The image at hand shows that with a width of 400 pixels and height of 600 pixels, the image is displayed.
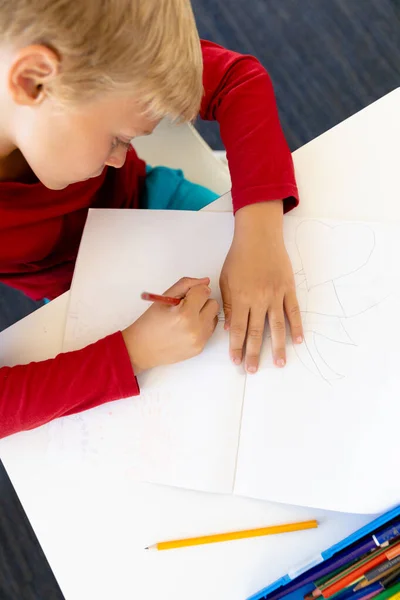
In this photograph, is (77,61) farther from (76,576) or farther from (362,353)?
(76,576)

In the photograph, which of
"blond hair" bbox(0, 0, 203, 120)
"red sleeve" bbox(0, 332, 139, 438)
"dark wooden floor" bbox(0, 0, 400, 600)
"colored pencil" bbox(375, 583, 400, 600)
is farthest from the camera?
"dark wooden floor" bbox(0, 0, 400, 600)

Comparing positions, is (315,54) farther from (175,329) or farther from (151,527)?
(151,527)

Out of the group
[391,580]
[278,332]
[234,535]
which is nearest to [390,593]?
[391,580]

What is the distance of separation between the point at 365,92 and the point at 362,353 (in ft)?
2.84

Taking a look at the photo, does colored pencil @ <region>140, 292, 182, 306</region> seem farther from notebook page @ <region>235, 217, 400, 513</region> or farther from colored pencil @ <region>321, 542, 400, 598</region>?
colored pencil @ <region>321, 542, 400, 598</region>

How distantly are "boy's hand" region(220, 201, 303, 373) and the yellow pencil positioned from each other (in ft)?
0.57

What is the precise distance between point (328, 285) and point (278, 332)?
7 centimetres

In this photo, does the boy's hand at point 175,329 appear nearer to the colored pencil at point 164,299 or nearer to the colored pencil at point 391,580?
the colored pencil at point 164,299

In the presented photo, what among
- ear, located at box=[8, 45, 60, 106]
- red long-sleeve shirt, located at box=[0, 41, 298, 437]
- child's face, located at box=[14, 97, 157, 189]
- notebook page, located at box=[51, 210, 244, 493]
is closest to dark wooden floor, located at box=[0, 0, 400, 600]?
red long-sleeve shirt, located at box=[0, 41, 298, 437]

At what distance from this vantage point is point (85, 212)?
77 cm

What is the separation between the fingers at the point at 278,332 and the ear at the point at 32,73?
307 mm

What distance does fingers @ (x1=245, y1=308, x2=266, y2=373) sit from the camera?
0.58 metres

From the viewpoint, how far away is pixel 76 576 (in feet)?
1.82

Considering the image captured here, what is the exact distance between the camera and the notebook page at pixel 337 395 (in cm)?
53
